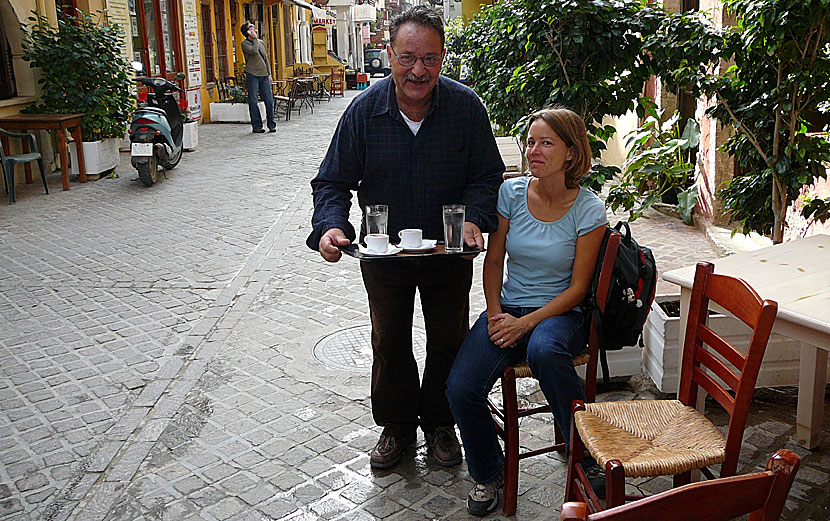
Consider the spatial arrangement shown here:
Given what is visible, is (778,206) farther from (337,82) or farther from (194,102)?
(337,82)

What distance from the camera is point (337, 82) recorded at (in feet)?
108

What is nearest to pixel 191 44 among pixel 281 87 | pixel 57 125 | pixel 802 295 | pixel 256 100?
pixel 256 100

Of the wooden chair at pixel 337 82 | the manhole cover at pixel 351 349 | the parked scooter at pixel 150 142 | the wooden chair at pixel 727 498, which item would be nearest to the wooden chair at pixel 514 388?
the wooden chair at pixel 727 498

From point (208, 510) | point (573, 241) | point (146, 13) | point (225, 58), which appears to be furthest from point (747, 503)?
point (225, 58)

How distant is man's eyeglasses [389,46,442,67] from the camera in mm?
3236

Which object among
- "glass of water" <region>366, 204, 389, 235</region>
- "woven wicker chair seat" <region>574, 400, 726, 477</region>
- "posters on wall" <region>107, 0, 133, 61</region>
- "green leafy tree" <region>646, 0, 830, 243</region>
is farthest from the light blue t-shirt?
"posters on wall" <region>107, 0, 133, 61</region>

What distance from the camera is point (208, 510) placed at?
350cm

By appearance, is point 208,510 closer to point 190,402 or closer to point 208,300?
point 190,402

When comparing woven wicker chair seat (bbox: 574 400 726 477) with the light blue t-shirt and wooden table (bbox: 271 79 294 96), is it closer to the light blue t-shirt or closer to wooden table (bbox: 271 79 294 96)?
the light blue t-shirt

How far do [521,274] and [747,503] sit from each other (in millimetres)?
1982

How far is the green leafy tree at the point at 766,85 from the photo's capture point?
433cm

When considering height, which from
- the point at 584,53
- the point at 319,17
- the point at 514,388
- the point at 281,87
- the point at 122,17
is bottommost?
the point at 281,87

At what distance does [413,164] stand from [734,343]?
2.08 meters

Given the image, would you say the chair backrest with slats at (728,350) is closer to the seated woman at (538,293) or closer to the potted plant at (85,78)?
the seated woman at (538,293)
